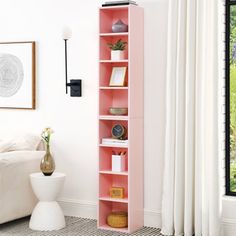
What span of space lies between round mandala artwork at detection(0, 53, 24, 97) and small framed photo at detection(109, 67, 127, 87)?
1147 mm

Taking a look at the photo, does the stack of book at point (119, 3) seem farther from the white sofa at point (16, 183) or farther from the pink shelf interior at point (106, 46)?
the white sofa at point (16, 183)

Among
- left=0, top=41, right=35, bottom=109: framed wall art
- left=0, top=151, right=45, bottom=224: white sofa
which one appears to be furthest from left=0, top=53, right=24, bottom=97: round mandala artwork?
left=0, top=151, right=45, bottom=224: white sofa

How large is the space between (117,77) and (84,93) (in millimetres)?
481

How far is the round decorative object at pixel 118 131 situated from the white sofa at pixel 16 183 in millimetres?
816

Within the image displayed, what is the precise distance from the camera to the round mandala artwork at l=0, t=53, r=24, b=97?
5930 mm

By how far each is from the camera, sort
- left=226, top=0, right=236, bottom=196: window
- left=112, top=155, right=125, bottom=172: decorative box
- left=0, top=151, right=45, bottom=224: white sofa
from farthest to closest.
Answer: left=112, top=155, right=125, bottom=172: decorative box, left=0, top=151, right=45, bottom=224: white sofa, left=226, top=0, right=236, bottom=196: window

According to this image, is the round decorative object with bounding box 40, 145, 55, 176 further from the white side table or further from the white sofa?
the white sofa

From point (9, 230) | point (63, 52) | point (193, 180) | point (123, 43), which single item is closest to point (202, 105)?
point (193, 180)

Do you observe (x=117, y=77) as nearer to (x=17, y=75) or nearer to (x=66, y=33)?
(x=66, y=33)

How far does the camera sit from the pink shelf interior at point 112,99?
5.26m

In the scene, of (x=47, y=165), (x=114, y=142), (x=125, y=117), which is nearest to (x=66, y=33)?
(x=125, y=117)

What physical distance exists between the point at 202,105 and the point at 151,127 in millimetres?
650

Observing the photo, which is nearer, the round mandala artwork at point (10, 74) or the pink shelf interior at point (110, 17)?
the pink shelf interior at point (110, 17)

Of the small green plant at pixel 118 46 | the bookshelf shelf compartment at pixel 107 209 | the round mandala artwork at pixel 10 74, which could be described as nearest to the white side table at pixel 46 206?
the bookshelf shelf compartment at pixel 107 209
